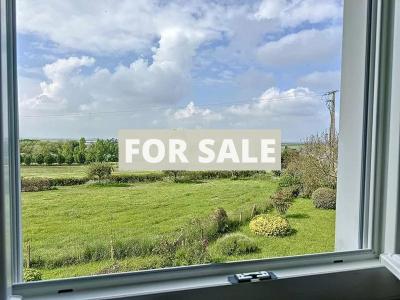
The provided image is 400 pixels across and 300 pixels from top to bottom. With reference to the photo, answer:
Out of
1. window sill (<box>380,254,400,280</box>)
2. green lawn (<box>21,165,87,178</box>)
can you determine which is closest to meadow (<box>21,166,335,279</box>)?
green lawn (<box>21,165,87,178</box>)

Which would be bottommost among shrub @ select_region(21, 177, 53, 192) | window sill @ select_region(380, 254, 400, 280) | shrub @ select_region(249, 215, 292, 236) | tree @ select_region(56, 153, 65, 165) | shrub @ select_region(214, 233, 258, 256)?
window sill @ select_region(380, 254, 400, 280)

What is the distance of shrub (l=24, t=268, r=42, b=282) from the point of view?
0.78m

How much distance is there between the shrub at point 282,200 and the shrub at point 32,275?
2.05 feet

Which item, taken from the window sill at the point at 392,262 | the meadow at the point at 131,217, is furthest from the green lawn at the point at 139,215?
the window sill at the point at 392,262

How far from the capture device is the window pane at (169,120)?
0.78 m

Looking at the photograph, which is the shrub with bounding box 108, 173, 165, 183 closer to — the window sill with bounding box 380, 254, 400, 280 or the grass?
the grass

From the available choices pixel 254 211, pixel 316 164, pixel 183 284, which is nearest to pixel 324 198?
pixel 316 164

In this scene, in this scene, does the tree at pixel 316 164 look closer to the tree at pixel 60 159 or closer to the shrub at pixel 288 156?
the shrub at pixel 288 156

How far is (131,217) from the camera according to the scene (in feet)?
2.76

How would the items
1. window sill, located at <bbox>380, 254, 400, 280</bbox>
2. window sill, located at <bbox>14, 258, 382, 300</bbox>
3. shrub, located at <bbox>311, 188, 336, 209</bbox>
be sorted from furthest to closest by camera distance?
shrub, located at <bbox>311, 188, 336, 209</bbox>, window sill, located at <bbox>380, 254, 400, 280</bbox>, window sill, located at <bbox>14, 258, 382, 300</bbox>

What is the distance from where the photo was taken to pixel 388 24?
3.12ft

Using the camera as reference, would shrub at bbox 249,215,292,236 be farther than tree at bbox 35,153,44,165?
Yes

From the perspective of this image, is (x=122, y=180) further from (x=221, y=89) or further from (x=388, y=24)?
(x=388, y=24)

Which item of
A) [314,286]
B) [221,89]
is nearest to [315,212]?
[314,286]
